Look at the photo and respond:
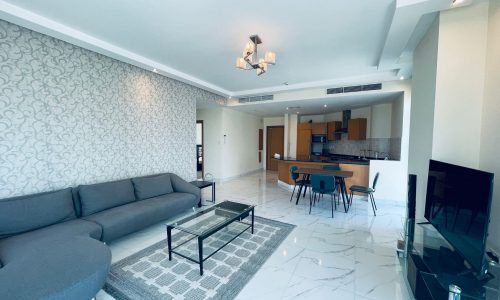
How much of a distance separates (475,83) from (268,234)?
2.86m

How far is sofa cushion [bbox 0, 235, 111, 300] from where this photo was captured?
1.36 meters

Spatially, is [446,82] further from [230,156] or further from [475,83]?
[230,156]

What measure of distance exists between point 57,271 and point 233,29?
2.93 meters

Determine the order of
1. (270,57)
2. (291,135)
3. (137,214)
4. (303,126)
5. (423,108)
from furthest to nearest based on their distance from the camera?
(291,135), (303,126), (137,214), (270,57), (423,108)

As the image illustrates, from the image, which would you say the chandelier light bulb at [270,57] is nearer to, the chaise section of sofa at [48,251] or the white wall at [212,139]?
the chaise section of sofa at [48,251]

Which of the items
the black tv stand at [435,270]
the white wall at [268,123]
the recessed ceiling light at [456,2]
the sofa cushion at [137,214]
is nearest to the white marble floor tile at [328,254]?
the sofa cushion at [137,214]

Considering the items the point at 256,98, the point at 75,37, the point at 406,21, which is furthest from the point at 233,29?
the point at 256,98

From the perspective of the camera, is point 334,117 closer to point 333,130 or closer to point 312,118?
point 333,130

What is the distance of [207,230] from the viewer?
2.33m

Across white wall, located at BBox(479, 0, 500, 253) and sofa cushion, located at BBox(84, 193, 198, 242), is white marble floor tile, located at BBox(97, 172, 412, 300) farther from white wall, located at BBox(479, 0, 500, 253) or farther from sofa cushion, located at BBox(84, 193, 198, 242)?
white wall, located at BBox(479, 0, 500, 253)

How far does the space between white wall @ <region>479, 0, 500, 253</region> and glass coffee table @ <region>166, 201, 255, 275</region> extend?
2.43m

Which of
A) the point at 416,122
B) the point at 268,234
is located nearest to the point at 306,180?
the point at 268,234

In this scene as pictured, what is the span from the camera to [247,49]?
2352mm

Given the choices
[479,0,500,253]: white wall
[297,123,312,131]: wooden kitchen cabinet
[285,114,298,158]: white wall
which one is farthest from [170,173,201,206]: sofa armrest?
[297,123,312,131]: wooden kitchen cabinet
